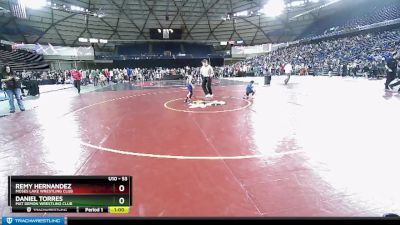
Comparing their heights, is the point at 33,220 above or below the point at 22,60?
below

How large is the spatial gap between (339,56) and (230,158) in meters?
32.1

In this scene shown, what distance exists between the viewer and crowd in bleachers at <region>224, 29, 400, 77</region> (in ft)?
85.9

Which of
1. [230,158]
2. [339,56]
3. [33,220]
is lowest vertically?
[230,158]

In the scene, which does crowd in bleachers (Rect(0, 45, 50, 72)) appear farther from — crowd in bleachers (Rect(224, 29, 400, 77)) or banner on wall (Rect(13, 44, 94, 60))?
crowd in bleachers (Rect(224, 29, 400, 77))

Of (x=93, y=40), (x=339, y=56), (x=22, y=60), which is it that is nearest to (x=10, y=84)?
(x=22, y=60)

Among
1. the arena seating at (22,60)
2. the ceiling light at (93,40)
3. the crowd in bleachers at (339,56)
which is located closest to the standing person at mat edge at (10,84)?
the arena seating at (22,60)

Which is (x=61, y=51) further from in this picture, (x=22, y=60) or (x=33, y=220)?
(x=33, y=220)

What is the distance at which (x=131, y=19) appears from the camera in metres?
45.2

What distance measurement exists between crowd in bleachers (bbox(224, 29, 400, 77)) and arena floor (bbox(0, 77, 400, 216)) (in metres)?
19.1

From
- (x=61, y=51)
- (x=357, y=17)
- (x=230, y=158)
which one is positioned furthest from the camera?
(x=61, y=51)
